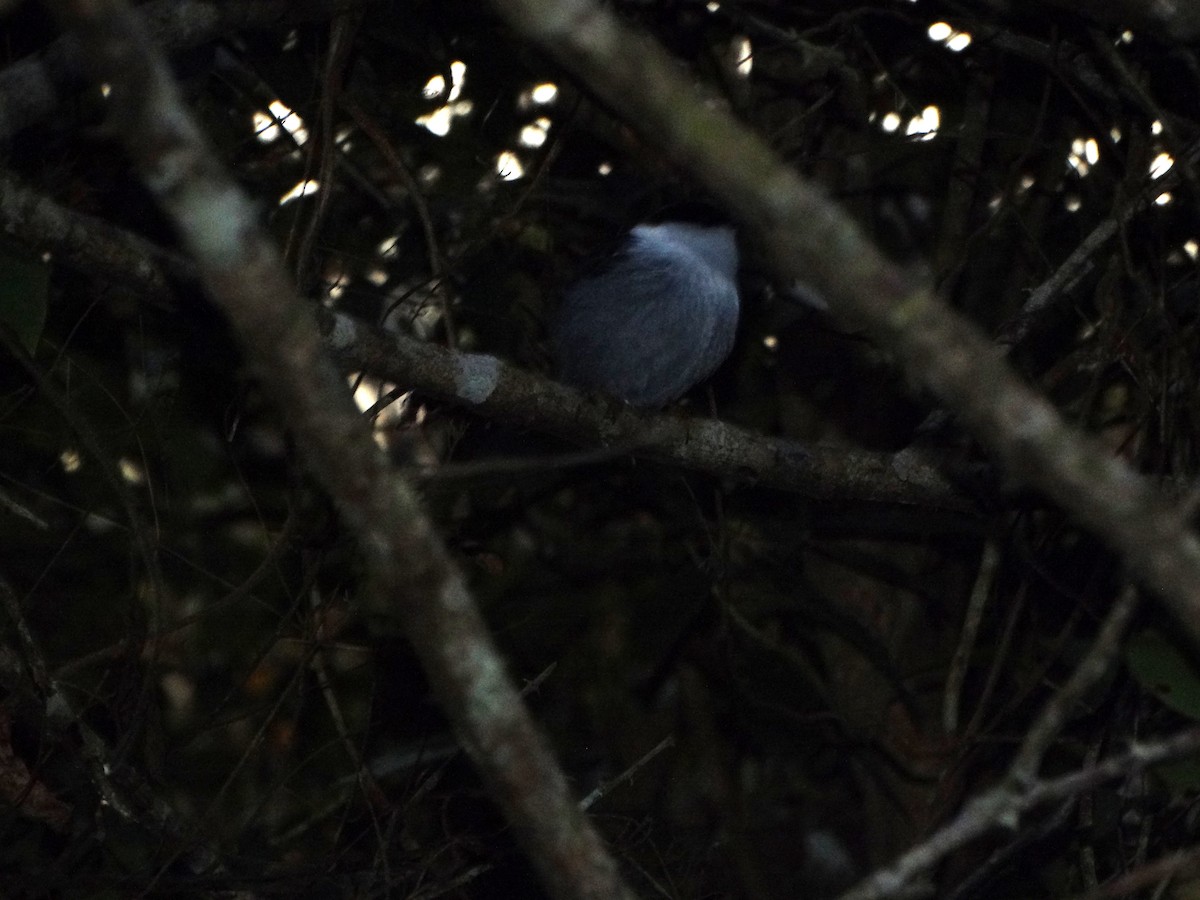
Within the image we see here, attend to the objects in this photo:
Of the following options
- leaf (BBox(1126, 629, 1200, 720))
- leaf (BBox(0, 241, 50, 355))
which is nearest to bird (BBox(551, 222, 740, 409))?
leaf (BBox(1126, 629, 1200, 720))

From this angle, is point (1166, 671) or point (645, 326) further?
point (645, 326)

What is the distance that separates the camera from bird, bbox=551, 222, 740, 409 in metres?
4.26

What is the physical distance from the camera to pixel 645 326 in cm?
430

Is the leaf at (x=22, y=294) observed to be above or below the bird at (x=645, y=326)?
above

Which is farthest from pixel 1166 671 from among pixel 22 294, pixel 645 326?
pixel 22 294

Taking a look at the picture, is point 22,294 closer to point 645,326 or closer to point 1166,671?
point 645,326

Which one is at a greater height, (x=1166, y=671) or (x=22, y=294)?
(x=22, y=294)

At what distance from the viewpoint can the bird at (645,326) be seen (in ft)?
14.0

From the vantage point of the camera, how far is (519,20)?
58.7 inches

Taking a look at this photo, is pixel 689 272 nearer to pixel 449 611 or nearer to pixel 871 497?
pixel 871 497

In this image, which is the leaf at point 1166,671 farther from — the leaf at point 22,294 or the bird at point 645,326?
the leaf at point 22,294

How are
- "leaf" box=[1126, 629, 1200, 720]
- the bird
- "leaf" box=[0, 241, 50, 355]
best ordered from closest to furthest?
"leaf" box=[0, 241, 50, 355] < "leaf" box=[1126, 629, 1200, 720] < the bird

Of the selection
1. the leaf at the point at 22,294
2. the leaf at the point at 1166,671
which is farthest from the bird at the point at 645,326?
the leaf at the point at 22,294

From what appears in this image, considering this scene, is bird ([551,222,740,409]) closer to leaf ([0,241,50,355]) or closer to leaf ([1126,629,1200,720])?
leaf ([1126,629,1200,720])
